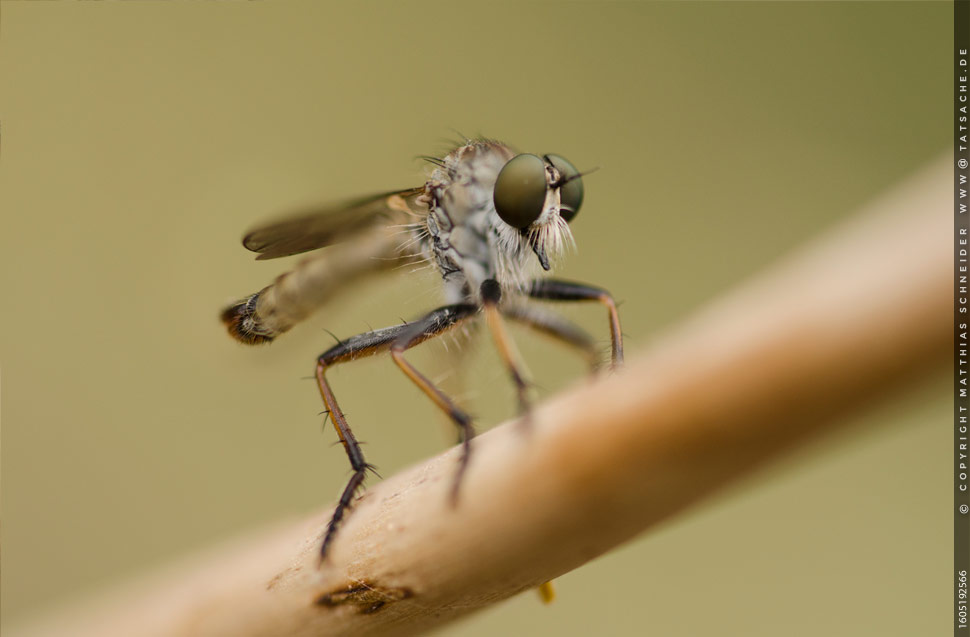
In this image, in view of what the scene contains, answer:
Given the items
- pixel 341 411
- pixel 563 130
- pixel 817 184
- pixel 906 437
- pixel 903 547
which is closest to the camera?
pixel 341 411

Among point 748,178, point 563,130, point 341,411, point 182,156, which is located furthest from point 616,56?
point 341,411

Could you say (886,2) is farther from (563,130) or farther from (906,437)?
(906,437)

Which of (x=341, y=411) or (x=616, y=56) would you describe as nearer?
(x=341, y=411)

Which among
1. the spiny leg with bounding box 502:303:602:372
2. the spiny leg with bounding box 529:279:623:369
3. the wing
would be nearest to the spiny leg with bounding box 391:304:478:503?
the spiny leg with bounding box 529:279:623:369

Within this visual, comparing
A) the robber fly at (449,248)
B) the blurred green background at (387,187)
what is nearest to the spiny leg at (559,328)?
the robber fly at (449,248)

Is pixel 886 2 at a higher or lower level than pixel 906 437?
higher

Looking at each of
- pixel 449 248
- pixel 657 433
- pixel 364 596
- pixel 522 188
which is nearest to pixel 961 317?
pixel 657 433

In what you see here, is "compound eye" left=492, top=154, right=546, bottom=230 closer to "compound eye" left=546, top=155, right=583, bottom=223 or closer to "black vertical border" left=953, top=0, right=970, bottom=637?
"compound eye" left=546, top=155, right=583, bottom=223

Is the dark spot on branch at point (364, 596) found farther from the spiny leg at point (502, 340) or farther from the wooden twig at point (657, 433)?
the spiny leg at point (502, 340)
